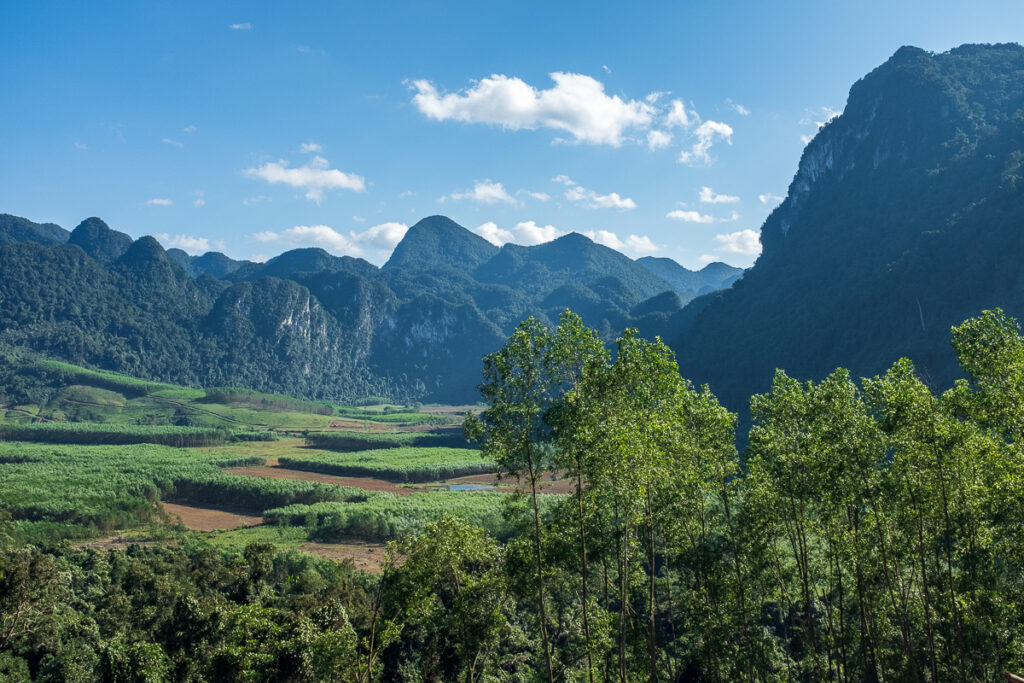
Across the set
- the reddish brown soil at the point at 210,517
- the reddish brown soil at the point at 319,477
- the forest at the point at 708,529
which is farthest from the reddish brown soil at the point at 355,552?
the forest at the point at 708,529

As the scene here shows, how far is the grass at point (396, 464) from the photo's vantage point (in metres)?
139

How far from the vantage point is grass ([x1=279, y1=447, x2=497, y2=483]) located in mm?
139250

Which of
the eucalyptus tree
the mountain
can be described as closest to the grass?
the mountain

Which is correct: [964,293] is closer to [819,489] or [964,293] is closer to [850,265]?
[850,265]

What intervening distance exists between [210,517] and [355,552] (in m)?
37.3

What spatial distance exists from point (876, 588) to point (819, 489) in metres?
7.54

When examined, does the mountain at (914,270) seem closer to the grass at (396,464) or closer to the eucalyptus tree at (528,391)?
the grass at (396,464)

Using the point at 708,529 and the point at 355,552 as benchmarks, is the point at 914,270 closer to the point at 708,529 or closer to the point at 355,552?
the point at 355,552

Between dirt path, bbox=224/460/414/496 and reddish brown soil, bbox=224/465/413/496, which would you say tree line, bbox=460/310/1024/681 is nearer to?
dirt path, bbox=224/460/414/496

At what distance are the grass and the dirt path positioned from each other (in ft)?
10.9

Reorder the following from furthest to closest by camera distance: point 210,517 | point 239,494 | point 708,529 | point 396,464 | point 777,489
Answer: point 396,464, point 239,494, point 210,517, point 708,529, point 777,489

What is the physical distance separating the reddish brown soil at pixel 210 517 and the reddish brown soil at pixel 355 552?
20.7 meters

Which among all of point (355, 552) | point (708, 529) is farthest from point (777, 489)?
point (355, 552)

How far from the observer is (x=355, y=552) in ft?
255
